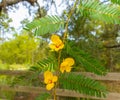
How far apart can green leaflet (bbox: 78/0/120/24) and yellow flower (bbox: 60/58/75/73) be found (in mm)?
58

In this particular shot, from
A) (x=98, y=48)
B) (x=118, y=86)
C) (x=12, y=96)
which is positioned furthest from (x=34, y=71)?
(x=98, y=48)

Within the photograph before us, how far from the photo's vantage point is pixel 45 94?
13.8 inches

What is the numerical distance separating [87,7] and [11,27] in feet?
33.7

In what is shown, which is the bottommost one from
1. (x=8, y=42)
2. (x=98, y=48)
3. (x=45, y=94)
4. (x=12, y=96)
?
(x=12, y=96)

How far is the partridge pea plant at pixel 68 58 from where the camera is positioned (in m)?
0.33

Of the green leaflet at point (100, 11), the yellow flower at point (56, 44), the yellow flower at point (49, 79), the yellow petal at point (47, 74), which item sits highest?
the green leaflet at point (100, 11)

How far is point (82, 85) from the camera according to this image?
33cm

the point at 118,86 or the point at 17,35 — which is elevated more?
the point at 17,35

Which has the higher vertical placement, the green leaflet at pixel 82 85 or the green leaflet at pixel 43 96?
the green leaflet at pixel 82 85

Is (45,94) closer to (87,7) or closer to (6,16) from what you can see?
(87,7)

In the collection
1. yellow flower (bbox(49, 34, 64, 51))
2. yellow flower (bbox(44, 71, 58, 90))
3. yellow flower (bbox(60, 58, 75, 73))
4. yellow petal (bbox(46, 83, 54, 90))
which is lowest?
yellow petal (bbox(46, 83, 54, 90))

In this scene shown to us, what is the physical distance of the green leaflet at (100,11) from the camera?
0.34 metres

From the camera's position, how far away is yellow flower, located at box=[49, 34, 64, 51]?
0.33 m

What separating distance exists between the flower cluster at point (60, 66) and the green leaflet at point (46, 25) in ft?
0.05
